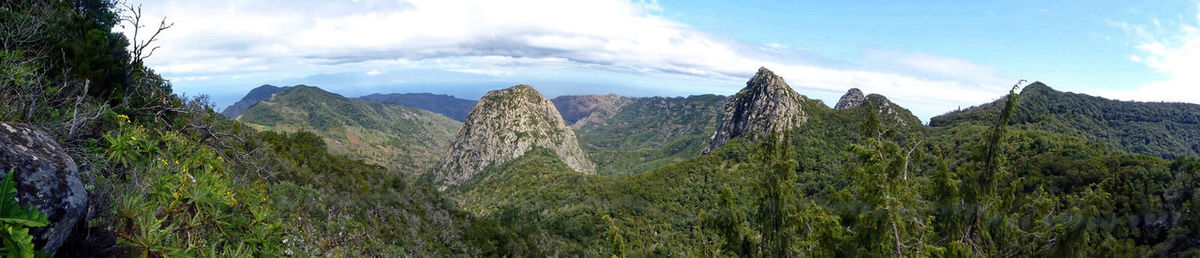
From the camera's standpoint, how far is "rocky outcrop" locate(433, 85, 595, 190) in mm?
114125

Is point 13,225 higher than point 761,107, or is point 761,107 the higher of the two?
point 13,225

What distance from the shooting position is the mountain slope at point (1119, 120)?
98.9 meters

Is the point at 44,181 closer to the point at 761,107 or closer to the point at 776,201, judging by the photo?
the point at 776,201

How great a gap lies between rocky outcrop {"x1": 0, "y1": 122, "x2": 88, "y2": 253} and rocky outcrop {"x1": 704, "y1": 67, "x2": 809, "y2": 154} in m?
90.7

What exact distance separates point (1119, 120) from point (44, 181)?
182932mm

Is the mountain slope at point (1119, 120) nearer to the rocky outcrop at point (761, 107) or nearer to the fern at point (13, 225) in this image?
the rocky outcrop at point (761, 107)

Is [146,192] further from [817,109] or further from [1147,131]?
[1147,131]

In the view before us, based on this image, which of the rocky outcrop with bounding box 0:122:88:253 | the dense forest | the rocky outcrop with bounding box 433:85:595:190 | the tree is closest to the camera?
the rocky outcrop with bounding box 0:122:88:253

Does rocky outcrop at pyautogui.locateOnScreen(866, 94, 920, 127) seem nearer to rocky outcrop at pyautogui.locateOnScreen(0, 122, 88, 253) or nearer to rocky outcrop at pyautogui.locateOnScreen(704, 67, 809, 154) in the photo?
rocky outcrop at pyautogui.locateOnScreen(704, 67, 809, 154)

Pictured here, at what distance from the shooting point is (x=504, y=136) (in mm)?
115688

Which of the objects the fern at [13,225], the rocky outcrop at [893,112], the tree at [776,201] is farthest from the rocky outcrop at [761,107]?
the fern at [13,225]

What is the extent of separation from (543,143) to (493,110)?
59.3 feet

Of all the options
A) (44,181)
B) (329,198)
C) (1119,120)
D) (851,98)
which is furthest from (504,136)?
(1119,120)

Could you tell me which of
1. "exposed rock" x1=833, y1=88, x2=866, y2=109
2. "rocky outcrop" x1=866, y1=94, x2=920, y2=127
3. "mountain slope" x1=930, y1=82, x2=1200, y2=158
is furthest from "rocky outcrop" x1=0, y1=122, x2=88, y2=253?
"exposed rock" x1=833, y1=88, x2=866, y2=109
